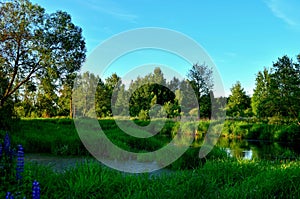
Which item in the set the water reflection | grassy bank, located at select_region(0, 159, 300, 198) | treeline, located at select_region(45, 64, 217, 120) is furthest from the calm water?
grassy bank, located at select_region(0, 159, 300, 198)

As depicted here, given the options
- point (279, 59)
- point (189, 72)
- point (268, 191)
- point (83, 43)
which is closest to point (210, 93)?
point (189, 72)

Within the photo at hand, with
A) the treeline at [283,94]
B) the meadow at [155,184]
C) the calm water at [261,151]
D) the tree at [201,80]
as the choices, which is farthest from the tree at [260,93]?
the meadow at [155,184]

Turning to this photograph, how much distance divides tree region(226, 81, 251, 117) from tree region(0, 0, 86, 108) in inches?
676

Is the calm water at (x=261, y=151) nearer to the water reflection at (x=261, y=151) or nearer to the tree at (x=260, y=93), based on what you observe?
the water reflection at (x=261, y=151)

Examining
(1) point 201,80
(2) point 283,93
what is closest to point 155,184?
(1) point 201,80

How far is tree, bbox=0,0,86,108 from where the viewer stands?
2386 cm

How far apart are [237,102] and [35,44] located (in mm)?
21595

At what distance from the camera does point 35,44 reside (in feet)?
80.5

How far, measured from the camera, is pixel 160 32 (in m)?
9.41

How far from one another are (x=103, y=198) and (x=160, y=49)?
557 cm

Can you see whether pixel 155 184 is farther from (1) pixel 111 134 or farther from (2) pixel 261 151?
(2) pixel 261 151

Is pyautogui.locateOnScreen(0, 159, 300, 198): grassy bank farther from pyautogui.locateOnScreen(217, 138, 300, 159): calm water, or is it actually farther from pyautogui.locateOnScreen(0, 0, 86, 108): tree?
pyautogui.locateOnScreen(0, 0, 86, 108): tree

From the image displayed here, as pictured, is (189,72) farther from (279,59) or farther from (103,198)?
(103,198)

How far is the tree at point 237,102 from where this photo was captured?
35.1 m
